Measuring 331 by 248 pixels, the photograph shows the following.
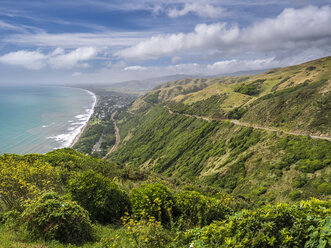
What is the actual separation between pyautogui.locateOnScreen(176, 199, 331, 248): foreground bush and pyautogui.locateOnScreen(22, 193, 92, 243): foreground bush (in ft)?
19.9

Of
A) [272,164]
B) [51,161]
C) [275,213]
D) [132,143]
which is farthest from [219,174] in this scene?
[132,143]

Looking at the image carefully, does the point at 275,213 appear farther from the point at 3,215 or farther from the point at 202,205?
the point at 3,215

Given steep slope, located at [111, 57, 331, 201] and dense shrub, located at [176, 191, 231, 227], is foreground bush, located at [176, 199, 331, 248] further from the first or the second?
steep slope, located at [111, 57, 331, 201]

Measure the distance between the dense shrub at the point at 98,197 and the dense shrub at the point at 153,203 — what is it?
1568mm

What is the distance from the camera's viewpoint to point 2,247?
8297 mm

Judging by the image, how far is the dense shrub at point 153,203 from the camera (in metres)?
12.8

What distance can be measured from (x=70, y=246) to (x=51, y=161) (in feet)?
85.2

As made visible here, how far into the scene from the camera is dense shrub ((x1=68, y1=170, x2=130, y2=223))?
542 inches

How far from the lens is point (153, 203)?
13219 mm

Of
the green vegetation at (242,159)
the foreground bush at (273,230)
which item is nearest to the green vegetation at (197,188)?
the foreground bush at (273,230)

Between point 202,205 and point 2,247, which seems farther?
point 202,205

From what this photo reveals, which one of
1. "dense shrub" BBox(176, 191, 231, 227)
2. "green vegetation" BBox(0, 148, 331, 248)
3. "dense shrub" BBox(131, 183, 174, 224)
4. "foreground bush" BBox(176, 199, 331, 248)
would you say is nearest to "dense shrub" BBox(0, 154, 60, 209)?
"green vegetation" BBox(0, 148, 331, 248)

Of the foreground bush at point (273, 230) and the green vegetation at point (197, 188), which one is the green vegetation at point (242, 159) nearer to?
the green vegetation at point (197, 188)

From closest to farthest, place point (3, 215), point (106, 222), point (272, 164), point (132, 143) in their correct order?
point (3, 215) → point (106, 222) → point (272, 164) → point (132, 143)
